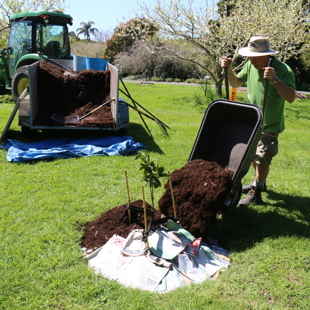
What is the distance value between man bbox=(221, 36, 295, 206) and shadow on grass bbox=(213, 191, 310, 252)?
0.24 metres

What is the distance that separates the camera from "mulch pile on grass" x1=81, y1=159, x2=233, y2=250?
133 inches

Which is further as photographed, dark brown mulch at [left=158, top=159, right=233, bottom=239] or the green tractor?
the green tractor

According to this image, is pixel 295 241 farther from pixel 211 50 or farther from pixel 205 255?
pixel 211 50

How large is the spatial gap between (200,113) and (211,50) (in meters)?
3.08

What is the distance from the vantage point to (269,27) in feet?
42.6

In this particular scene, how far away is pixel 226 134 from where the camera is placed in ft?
13.5

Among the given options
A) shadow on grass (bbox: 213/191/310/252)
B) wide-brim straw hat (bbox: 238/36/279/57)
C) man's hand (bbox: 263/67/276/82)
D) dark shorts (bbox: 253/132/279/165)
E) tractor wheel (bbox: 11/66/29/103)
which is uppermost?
wide-brim straw hat (bbox: 238/36/279/57)

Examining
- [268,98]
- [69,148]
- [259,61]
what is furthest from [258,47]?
[69,148]

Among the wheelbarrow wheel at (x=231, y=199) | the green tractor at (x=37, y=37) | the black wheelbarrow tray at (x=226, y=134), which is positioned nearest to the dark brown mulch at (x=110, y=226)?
the wheelbarrow wheel at (x=231, y=199)

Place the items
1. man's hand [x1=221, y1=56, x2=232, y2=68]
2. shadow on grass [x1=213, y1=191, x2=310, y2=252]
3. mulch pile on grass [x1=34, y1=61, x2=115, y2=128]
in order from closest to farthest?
shadow on grass [x1=213, y1=191, x2=310, y2=252] → man's hand [x1=221, y1=56, x2=232, y2=68] → mulch pile on grass [x1=34, y1=61, x2=115, y2=128]

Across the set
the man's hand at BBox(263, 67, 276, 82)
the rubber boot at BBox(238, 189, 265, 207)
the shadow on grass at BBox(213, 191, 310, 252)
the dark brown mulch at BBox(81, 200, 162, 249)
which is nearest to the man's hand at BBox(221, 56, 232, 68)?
the man's hand at BBox(263, 67, 276, 82)

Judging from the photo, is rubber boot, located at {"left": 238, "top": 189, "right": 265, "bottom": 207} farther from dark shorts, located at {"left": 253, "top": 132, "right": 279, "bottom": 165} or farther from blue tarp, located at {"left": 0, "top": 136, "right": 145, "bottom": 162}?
blue tarp, located at {"left": 0, "top": 136, "right": 145, "bottom": 162}

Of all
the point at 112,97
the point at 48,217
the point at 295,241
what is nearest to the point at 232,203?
the point at 295,241

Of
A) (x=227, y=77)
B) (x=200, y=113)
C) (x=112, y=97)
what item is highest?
(x=227, y=77)
